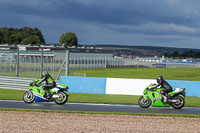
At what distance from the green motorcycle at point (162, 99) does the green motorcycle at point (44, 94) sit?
140 inches

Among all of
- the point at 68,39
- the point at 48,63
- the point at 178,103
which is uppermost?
the point at 68,39

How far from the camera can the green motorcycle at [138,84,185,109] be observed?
1493 centimetres

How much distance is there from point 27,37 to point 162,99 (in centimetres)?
11958

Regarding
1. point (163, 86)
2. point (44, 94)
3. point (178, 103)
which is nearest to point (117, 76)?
point (44, 94)

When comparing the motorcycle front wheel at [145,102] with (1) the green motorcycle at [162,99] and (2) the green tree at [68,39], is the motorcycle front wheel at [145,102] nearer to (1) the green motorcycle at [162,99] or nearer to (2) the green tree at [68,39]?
(1) the green motorcycle at [162,99]

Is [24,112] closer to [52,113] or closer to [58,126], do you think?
[52,113]

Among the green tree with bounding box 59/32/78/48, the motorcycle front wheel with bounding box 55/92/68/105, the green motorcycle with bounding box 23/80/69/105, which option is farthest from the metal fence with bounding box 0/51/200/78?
the green tree with bounding box 59/32/78/48

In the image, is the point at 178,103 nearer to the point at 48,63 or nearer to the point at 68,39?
the point at 48,63

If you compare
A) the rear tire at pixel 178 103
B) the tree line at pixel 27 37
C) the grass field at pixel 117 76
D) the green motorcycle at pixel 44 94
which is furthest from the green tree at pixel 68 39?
the rear tire at pixel 178 103

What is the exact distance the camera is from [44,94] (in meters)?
16.2

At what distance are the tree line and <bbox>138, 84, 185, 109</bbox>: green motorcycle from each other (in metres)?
111

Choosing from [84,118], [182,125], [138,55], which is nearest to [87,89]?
[84,118]

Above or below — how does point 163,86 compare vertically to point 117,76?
below

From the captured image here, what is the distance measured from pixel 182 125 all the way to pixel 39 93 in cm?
761
